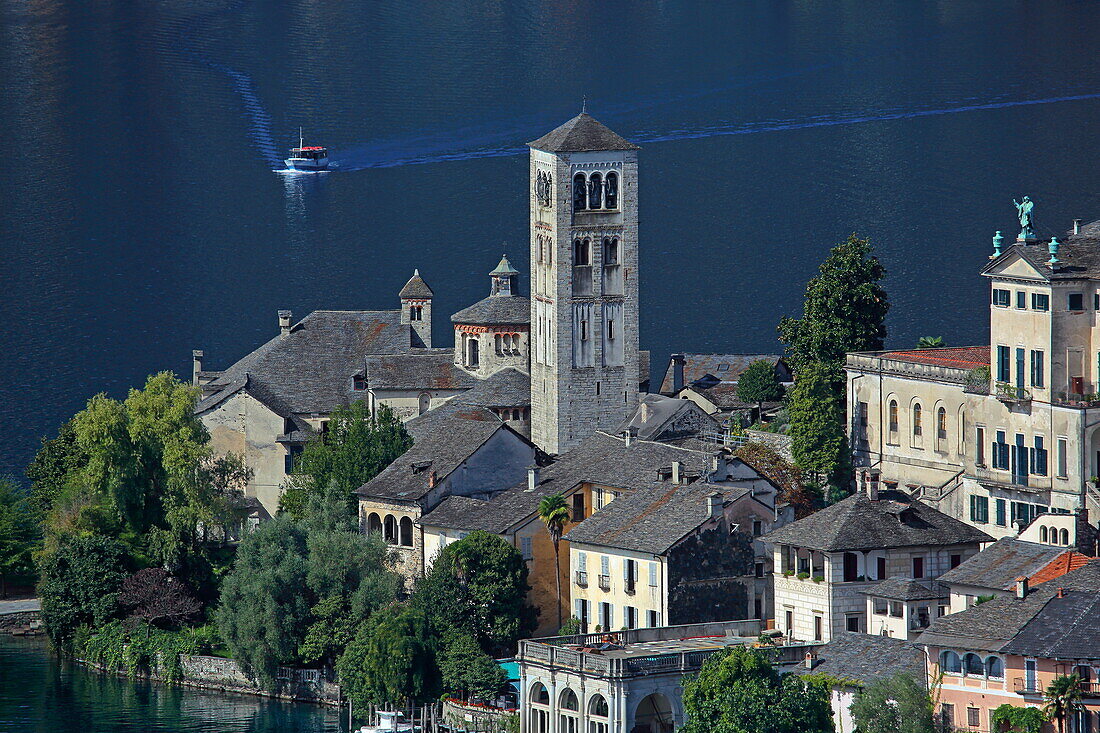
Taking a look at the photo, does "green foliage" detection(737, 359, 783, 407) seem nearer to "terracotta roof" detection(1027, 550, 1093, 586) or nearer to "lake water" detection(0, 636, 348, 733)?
"lake water" detection(0, 636, 348, 733)

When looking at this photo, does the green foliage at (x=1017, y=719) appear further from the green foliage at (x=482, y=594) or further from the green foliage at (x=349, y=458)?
the green foliage at (x=349, y=458)

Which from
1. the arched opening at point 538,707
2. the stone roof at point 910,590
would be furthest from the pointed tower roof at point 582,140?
the arched opening at point 538,707

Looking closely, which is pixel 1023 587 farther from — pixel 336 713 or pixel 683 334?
pixel 683 334

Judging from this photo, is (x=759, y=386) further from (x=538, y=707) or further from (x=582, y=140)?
(x=538, y=707)

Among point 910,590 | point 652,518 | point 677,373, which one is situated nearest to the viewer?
point 910,590

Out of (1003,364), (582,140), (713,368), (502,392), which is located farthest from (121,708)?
(713,368)
